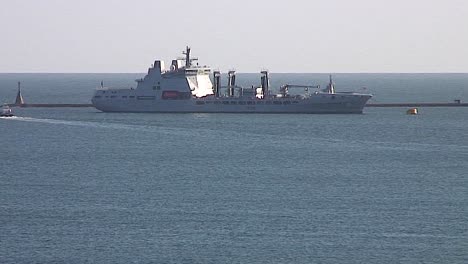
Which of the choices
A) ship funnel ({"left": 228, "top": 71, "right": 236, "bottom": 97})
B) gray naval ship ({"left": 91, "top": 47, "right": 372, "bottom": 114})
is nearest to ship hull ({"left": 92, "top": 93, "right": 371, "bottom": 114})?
gray naval ship ({"left": 91, "top": 47, "right": 372, "bottom": 114})

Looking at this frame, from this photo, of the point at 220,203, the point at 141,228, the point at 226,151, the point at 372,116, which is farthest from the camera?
the point at 372,116

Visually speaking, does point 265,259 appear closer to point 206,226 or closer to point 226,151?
point 206,226

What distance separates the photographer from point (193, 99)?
13362cm

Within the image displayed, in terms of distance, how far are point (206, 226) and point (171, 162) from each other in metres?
27.7

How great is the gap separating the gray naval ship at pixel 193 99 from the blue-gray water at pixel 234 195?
2315cm

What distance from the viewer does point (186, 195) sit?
6091cm

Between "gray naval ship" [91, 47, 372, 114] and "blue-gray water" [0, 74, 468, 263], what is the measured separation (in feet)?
75.9

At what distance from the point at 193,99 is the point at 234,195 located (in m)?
73.1

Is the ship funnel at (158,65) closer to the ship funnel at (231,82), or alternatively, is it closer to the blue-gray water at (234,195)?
the ship funnel at (231,82)

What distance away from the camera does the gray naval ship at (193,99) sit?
431 feet

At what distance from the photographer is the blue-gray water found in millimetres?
46969

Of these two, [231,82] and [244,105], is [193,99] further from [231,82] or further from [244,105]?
[231,82]

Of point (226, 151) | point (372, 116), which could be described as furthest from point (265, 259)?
point (372, 116)

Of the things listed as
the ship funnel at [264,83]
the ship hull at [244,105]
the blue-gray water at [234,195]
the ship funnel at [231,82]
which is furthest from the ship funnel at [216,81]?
the blue-gray water at [234,195]
